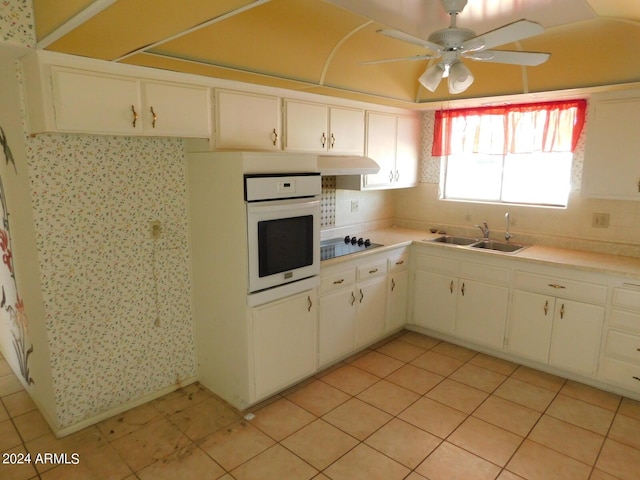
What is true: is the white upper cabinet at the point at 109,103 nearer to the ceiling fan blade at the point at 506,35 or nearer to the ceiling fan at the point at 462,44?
the ceiling fan at the point at 462,44

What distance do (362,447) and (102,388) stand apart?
1.80 meters

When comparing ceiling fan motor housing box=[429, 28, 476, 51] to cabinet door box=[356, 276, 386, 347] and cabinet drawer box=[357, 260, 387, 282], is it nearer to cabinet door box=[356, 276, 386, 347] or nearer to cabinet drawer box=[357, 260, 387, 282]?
cabinet drawer box=[357, 260, 387, 282]

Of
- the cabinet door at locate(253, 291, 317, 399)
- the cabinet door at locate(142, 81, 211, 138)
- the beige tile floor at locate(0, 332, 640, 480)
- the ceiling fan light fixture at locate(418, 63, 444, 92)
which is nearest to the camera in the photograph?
the ceiling fan light fixture at locate(418, 63, 444, 92)

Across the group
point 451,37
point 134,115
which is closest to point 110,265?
point 134,115

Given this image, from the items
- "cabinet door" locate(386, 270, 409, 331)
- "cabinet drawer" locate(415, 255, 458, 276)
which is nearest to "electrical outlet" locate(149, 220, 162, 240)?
"cabinet door" locate(386, 270, 409, 331)

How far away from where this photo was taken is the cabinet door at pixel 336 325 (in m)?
3.43

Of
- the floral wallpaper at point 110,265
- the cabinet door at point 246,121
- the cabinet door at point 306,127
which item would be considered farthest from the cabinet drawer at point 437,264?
the floral wallpaper at point 110,265

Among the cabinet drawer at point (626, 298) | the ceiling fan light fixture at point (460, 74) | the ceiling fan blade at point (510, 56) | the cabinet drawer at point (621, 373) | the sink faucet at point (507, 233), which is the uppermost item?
the ceiling fan blade at point (510, 56)

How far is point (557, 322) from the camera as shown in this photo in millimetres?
3445

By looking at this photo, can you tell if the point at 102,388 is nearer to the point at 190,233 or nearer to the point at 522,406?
the point at 190,233

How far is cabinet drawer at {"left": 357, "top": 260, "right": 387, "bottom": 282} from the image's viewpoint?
374 cm

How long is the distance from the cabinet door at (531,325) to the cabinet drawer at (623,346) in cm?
42

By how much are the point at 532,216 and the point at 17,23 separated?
4201mm

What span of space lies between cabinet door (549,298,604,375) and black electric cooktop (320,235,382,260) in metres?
1.63
